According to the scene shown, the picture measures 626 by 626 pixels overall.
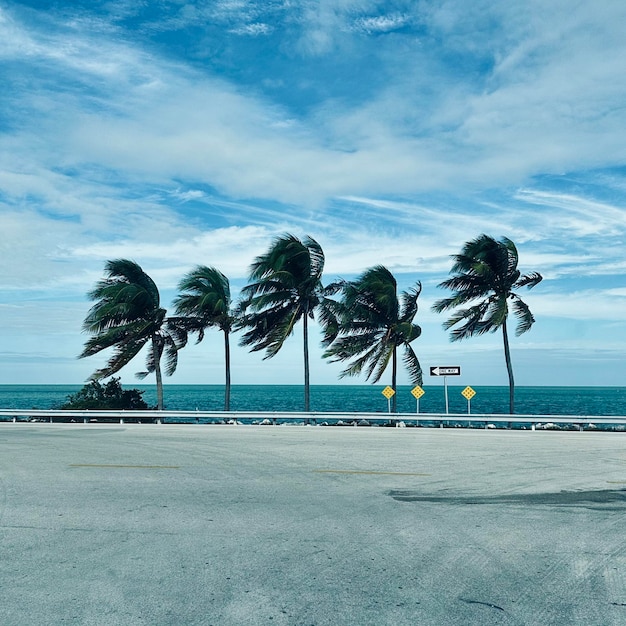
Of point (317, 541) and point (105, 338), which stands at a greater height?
point (105, 338)

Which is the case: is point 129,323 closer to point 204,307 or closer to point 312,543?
point 204,307

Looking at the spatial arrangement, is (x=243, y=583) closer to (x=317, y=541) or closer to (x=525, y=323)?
(x=317, y=541)

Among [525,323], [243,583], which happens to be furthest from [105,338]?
[243,583]

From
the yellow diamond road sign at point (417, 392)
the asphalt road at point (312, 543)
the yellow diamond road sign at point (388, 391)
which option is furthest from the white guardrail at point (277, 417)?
the asphalt road at point (312, 543)

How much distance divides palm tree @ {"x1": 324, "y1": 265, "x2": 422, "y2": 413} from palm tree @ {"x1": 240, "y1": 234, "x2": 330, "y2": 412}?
4.13ft

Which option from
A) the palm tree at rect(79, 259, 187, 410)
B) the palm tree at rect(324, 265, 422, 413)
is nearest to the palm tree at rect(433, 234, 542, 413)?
the palm tree at rect(324, 265, 422, 413)

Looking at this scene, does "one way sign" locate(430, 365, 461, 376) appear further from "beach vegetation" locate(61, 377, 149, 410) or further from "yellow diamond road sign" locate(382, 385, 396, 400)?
"beach vegetation" locate(61, 377, 149, 410)

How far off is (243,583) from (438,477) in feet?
22.0

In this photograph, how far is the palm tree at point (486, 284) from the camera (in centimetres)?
3177

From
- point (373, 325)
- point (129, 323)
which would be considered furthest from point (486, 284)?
point (129, 323)

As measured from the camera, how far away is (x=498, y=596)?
17.7 feet

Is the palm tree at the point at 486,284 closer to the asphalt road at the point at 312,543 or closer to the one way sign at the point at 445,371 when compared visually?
the one way sign at the point at 445,371

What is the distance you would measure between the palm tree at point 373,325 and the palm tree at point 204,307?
535cm

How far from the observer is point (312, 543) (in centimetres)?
698
